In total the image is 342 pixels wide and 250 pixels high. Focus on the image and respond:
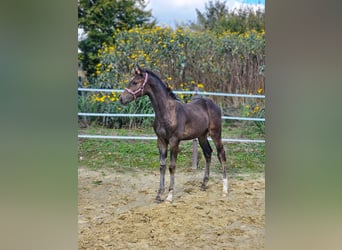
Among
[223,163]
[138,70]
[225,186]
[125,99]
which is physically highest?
[138,70]

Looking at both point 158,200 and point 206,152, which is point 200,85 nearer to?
point 206,152

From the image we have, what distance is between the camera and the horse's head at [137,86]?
1872 millimetres

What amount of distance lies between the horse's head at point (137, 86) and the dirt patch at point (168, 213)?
0.41 metres

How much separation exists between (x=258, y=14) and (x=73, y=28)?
45.4 inches

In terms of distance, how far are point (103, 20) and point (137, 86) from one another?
16.3 inches

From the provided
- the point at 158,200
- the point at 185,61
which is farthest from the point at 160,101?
the point at 158,200

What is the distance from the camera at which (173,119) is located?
1924 mm

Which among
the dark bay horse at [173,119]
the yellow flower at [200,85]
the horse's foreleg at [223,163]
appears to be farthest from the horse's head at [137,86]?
the horse's foreleg at [223,163]

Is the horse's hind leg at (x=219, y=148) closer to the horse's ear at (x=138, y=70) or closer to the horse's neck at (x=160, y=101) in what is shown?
the horse's neck at (x=160, y=101)
